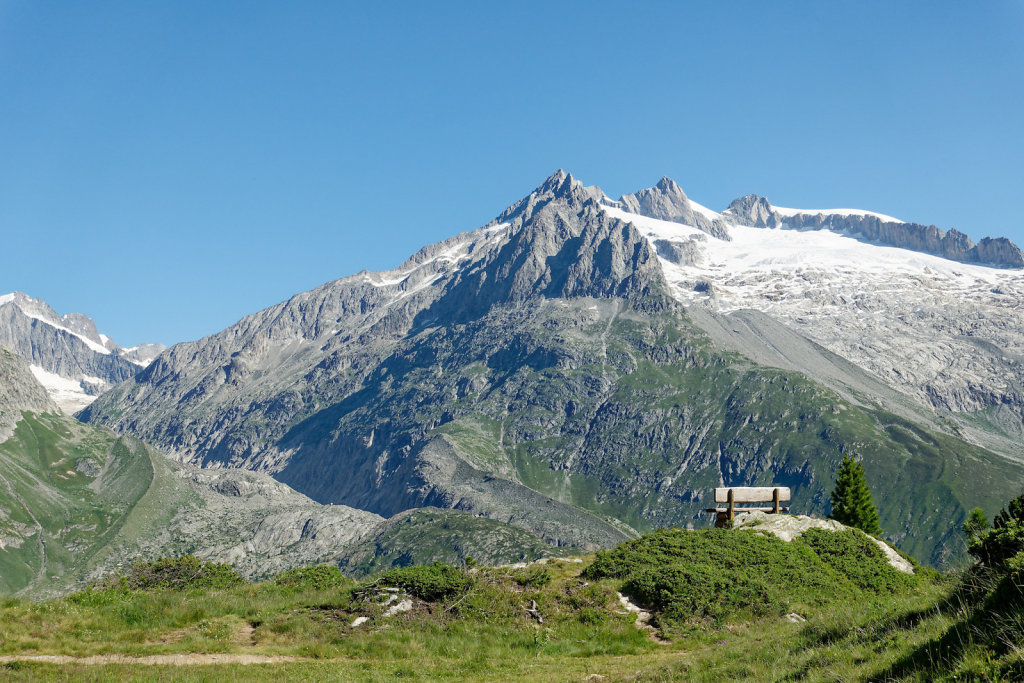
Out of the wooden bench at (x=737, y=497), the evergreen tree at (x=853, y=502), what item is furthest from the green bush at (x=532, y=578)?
the evergreen tree at (x=853, y=502)

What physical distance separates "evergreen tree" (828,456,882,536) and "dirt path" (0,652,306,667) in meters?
58.8

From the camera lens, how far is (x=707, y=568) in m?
27.5

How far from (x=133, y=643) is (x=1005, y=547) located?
23.5 meters

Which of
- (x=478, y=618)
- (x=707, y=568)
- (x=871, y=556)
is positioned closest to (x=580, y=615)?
(x=478, y=618)

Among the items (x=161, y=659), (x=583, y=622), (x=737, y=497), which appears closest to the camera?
(x=161, y=659)

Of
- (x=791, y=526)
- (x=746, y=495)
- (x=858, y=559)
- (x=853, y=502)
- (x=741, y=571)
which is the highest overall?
(x=746, y=495)

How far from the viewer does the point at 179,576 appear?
1373 inches

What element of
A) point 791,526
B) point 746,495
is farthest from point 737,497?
point 791,526

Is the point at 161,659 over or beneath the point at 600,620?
over

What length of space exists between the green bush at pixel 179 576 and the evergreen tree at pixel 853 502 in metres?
53.7

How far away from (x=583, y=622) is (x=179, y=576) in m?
21.8

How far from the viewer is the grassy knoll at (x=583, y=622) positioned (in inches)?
603

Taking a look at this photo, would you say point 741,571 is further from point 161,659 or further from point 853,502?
point 853,502

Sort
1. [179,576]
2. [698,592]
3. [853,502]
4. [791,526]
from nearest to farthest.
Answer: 1. [698,592]
2. [791,526]
3. [179,576]
4. [853,502]
